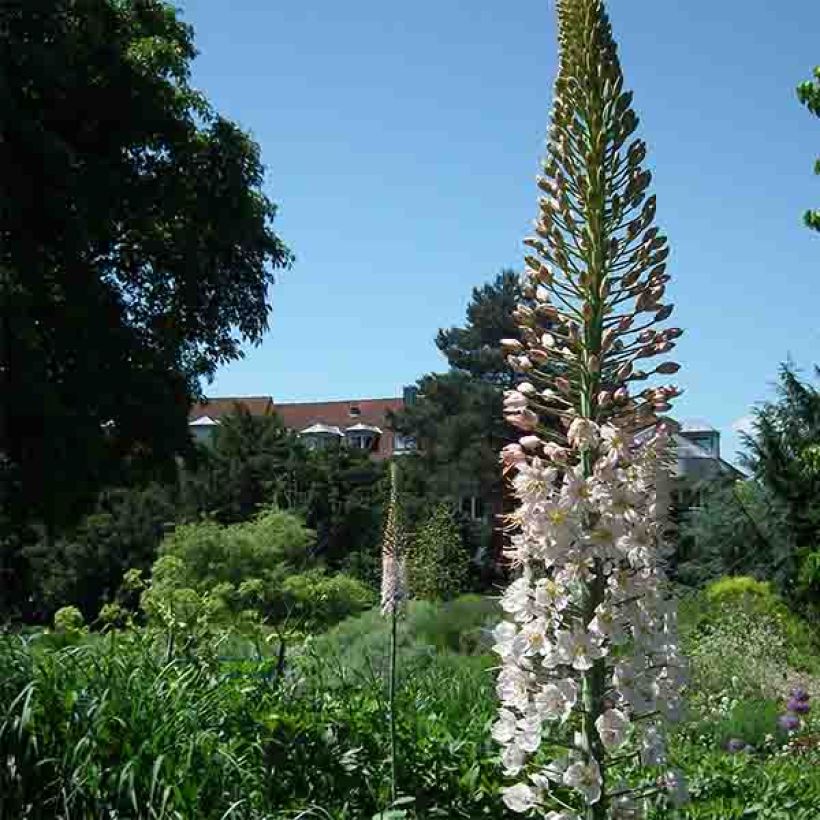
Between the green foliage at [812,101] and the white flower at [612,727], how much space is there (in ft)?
35.8

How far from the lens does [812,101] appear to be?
12492mm

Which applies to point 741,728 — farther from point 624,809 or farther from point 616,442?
point 616,442

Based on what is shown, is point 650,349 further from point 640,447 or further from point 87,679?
point 87,679

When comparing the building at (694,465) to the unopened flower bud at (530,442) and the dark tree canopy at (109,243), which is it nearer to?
the unopened flower bud at (530,442)

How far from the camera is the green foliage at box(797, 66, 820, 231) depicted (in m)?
12.4

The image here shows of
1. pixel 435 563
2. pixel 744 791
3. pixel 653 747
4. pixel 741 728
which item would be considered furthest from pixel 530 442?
pixel 435 563

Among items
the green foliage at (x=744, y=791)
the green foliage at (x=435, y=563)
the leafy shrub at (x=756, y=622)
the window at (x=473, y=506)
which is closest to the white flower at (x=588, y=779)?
the green foliage at (x=744, y=791)

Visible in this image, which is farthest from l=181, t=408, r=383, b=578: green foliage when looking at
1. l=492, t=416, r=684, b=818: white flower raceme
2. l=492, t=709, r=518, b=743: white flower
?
l=492, t=416, r=684, b=818: white flower raceme

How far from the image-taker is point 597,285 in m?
2.62

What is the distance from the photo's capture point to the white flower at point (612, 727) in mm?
2447

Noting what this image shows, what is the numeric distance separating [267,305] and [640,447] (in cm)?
1702

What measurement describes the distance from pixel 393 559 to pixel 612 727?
5.34 ft

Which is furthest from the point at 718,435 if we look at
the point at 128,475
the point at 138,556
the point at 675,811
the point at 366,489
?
the point at 675,811

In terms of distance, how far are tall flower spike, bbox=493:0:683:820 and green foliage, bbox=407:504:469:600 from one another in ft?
47.6
